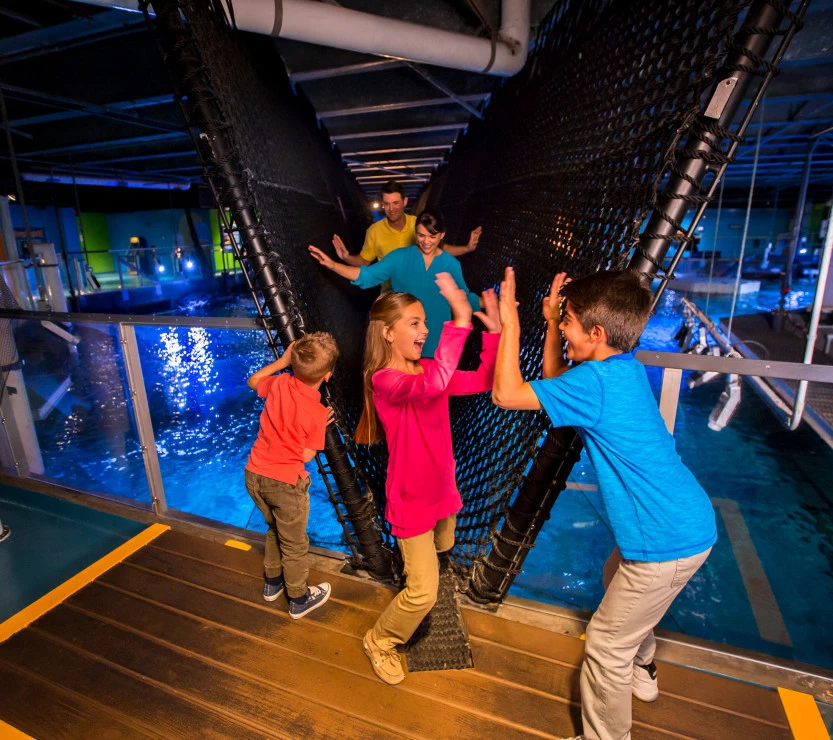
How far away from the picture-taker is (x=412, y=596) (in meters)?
1.21

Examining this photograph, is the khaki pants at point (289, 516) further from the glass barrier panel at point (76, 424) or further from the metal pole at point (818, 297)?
the glass barrier panel at point (76, 424)

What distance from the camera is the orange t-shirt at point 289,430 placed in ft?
4.55

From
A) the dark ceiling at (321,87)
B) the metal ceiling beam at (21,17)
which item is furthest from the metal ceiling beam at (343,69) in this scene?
the metal ceiling beam at (21,17)

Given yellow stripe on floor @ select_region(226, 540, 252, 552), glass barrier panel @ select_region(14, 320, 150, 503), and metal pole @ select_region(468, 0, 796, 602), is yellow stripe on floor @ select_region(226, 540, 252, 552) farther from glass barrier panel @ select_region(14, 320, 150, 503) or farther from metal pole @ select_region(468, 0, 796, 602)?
glass barrier panel @ select_region(14, 320, 150, 503)

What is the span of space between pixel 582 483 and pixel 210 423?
464cm

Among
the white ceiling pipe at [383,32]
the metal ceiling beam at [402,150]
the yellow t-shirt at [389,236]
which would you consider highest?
the metal ceiling beam at [402,150]

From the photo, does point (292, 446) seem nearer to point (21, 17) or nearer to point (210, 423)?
point (21, 17)

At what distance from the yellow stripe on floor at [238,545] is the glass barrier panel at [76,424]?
2794 mm

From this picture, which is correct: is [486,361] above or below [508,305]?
below

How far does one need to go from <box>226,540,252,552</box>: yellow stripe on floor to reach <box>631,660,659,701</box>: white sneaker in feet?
4.42

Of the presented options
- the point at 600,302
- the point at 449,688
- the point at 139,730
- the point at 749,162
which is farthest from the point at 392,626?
the point at 749,162

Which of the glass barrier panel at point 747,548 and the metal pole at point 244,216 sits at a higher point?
the metal pole at point 244,216

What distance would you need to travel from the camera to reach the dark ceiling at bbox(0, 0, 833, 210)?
10.1ft

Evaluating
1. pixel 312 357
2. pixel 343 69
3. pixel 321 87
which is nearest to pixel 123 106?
pixel 321 87
